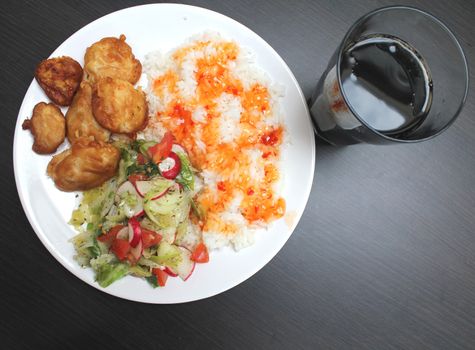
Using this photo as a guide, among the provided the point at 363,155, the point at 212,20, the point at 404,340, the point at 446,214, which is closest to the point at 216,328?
the point at 404,340

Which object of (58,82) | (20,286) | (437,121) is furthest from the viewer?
(20,286)

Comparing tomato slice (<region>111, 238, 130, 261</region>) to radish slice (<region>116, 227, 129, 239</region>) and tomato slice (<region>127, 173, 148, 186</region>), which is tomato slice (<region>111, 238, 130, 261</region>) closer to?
radish slice (<region>116, 227, 129, 239</region>)

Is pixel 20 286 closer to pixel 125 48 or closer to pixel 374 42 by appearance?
pixel 125 48

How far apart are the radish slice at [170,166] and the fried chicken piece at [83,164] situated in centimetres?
24

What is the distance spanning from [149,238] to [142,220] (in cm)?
11

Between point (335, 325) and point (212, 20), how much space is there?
181 cm

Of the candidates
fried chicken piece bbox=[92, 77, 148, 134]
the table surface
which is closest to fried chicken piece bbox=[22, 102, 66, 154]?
fried chicken piece bbox=[92, 77, 148, 134]

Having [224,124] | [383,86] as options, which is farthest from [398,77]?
[224,124]

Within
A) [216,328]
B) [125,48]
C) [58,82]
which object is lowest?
[216,328]

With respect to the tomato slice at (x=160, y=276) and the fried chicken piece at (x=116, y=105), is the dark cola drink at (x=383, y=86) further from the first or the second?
the tomato slice at (x=160, y=276)

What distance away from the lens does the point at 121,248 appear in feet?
5.96

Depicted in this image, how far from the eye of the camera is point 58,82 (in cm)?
188

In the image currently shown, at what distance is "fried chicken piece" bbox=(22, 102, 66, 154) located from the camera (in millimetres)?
1852

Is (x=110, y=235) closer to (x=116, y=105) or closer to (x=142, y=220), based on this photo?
(x=142, y=220)
